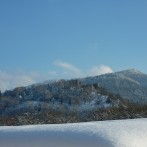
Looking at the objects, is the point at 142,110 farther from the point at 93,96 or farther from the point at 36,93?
the point at 36,93

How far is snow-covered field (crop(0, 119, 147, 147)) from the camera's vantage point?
242cm

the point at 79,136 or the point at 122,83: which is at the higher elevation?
the point at 122,83

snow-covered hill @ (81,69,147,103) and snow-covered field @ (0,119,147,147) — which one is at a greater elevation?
snow-covered hill @ (81,69,147,103)

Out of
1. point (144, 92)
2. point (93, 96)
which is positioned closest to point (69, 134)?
point (93, 96)

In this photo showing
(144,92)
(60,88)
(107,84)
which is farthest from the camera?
(107,84)

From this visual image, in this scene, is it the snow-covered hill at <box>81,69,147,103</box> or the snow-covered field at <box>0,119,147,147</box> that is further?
the snow-covered hill at <box>81,69,147,103</box>

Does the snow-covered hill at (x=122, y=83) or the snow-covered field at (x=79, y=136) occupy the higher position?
the snow-covered hill at (x=122, y=83)

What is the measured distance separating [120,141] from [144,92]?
9397 centimetres

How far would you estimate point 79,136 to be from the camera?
2.52 meters

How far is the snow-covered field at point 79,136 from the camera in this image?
2416 millimetres

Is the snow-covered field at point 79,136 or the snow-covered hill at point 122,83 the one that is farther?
the snow-covered hill at point 122,83

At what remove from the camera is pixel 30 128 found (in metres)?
2.90

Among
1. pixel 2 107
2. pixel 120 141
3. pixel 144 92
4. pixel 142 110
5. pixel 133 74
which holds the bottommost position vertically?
pixel 120 141

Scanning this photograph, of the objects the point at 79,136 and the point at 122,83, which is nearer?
the point at 79,136
